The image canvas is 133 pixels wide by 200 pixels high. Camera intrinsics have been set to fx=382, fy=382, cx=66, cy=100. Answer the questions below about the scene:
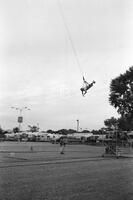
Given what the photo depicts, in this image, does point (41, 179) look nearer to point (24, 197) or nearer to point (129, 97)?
point (24, 197)

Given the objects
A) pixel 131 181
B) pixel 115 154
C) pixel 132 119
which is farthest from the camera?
pixel 132 119

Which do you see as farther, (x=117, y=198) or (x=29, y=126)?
(x=29, y=126)

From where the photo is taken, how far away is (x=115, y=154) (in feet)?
116

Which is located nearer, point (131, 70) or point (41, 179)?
point (41, 179)

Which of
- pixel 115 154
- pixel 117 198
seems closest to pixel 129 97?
pixel 115 154

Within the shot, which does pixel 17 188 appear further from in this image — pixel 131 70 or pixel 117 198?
pixel 131 70

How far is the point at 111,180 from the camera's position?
15242 mm

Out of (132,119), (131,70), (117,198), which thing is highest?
(131,70)

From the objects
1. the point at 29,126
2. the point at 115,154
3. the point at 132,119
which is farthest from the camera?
the point at 29,126

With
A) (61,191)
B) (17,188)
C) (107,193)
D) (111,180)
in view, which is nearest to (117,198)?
(107,193)

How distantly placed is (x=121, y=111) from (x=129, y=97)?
2.73 meters

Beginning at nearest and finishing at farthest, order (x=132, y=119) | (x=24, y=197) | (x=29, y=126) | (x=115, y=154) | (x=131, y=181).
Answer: (x=24, y=197)
(x=131, y=181)
(x=115, y=154)
(x=132, y=119)
(x=29, y=126)

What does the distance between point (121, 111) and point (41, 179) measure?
4742 cm

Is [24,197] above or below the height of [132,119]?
below
